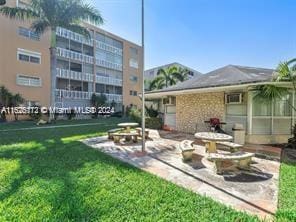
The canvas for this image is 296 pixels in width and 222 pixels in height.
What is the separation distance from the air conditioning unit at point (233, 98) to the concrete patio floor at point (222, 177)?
3171mm

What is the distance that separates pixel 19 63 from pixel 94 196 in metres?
27.4

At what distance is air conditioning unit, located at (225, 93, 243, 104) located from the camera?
11923 mm

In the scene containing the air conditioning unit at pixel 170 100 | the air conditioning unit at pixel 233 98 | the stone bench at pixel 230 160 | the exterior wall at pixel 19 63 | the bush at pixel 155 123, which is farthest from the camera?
the exterior wall at pixel 19 63

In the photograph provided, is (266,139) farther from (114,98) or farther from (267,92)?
(114,98)

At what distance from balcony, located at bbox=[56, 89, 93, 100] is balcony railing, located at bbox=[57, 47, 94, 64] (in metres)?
5.11

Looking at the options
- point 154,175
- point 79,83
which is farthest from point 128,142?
point 79,83

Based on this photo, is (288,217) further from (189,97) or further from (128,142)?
(189,97)

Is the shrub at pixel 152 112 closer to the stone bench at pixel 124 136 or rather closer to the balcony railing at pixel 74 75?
the stone bench at pixel 124 136

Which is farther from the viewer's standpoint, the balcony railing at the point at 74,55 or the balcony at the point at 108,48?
the balcony at the point at 108,48

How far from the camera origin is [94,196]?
4.88 meters

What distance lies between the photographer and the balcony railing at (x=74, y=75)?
106ft

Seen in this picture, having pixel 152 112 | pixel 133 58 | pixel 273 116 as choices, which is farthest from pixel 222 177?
pixel 133 58

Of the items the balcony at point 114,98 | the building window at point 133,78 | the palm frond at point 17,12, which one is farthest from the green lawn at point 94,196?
the building window at point 133,78

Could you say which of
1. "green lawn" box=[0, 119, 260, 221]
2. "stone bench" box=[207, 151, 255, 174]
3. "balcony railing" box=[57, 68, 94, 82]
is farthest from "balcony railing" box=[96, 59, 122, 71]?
"stone bench" box=[207, 151, 255, 174]
